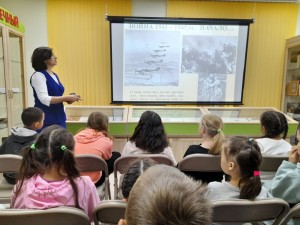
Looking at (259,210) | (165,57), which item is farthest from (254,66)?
(259,210)

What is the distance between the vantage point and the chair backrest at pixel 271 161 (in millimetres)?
Result: 1595

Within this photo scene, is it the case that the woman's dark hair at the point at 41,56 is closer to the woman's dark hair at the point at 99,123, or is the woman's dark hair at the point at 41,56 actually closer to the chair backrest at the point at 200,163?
the woman's dark hair at the point at 99,123

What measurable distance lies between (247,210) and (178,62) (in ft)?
11.5

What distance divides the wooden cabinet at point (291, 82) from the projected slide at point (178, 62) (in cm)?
82

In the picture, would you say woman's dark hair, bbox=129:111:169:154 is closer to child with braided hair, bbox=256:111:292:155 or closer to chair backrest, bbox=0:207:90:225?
child with braided hair, bbox=256:111:292:155

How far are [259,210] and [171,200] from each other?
0.72 meters

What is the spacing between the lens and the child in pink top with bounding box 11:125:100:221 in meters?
1.04

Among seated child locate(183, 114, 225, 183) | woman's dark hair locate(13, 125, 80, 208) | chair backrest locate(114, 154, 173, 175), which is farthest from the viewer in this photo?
seated child locate(183, 114, 225, 183)

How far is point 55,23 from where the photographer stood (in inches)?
159

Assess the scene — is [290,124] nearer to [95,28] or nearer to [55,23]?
[95,28]

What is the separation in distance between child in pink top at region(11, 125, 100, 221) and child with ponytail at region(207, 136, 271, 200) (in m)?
0.60

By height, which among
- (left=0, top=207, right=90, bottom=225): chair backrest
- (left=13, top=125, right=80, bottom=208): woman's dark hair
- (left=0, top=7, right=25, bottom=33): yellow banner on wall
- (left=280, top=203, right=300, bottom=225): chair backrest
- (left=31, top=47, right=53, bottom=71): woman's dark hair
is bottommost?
(left=280, top=203, right=300, bottom=225): chair backrest

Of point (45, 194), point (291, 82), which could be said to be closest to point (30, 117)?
point (45, 194)

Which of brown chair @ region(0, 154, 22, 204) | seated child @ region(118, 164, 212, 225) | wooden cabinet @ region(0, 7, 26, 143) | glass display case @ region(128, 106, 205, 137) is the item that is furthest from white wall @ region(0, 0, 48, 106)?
seated child @ region(118, 164, 212, 225)
